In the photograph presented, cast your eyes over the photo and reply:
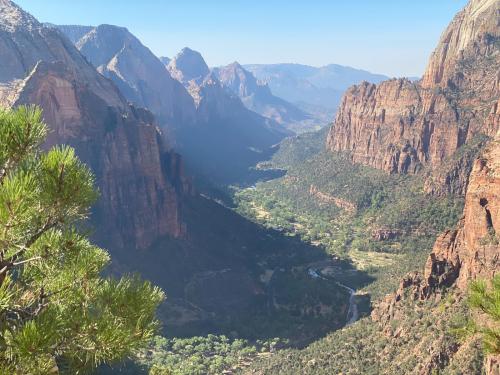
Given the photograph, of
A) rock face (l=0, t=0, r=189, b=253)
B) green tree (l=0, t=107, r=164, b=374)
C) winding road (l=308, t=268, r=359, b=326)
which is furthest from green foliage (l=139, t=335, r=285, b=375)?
green tree (l=0, t=107, r=164, b=374)

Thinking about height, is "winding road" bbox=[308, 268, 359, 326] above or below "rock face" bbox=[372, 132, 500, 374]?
below

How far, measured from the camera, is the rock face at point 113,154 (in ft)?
351

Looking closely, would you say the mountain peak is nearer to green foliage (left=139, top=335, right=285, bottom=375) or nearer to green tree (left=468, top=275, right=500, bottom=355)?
green foliage (left=139, top=335, right=285, bottom=375)

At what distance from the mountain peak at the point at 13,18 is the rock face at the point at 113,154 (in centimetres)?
3129

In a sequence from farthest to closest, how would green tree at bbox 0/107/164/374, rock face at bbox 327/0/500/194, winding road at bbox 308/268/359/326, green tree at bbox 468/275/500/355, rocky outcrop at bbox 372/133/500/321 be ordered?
rock face at bbox 327/0/500/194
winding road at bbox 308/268/359/326
rocky outcrop at bbox 372/133/500/321
green tree at bbox 468/275/500/355
green tree at bbox 0/107/164/374

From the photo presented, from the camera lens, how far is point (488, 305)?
12.9 metres

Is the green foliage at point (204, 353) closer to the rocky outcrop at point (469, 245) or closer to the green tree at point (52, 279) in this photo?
the rocky outcrop at point (469, 245)

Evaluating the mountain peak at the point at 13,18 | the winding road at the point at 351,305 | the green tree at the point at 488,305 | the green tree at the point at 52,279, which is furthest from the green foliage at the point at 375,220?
the mountain peak at the point at 13,18

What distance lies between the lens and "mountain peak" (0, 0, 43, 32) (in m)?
157

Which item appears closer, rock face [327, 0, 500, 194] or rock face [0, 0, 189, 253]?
rock face [0, 0, 189, 253]

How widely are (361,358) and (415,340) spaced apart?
817 centimetres

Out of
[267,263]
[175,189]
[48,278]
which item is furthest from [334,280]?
[48,278]

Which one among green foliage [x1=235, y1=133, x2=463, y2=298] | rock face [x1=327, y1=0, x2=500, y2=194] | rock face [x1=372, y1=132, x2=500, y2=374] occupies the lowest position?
green foliage [x1=235, y1=133, x2=463, y2=298]

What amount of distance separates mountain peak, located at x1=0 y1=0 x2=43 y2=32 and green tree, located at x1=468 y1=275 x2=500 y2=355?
557 ft
